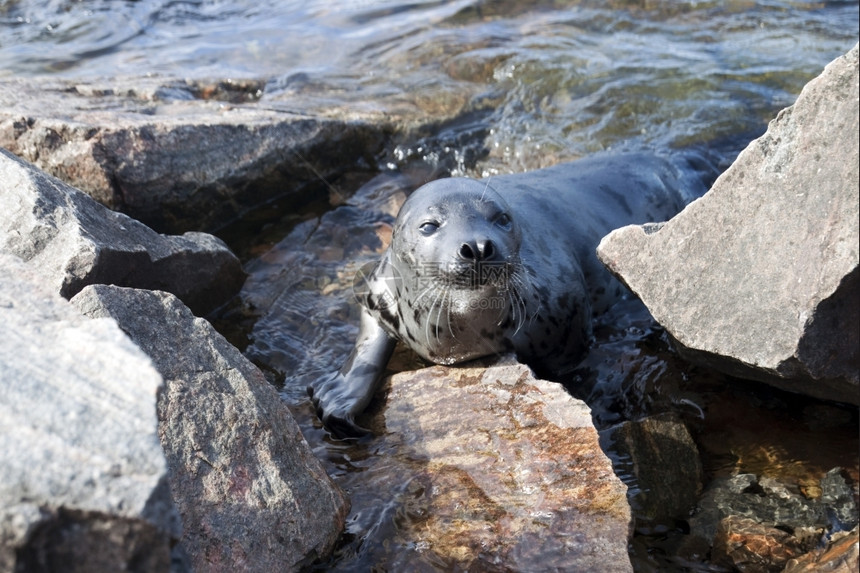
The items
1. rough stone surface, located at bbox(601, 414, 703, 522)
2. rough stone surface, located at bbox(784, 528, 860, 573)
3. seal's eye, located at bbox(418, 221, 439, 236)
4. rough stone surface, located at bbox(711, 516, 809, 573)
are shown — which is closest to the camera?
rough stone surface, located at bbox(784, 528, 860, 573)

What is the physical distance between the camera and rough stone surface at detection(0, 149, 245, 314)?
12.6 feet

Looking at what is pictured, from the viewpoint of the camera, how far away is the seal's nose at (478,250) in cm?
386

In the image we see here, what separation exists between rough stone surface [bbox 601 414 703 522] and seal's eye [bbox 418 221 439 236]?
47.7 inches

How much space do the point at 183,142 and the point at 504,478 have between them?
3554 mm

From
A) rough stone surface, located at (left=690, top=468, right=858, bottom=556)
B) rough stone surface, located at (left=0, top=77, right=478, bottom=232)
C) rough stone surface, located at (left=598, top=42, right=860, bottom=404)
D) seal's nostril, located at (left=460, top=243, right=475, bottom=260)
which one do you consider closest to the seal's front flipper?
seal's nostril, located at (left=460, top=243, right=475, bottom=260)

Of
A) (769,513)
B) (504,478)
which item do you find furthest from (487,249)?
(769,513)

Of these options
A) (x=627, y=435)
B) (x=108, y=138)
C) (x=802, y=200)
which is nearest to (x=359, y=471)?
(x=627, y=435)

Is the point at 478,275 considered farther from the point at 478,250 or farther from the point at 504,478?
the point at 504,478

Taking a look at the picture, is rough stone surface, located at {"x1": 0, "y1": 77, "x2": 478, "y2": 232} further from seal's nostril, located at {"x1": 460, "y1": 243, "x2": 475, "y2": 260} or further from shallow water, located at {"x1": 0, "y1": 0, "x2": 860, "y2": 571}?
seal's nostril, located at {"x1": 460, "y1": 243, "x2": 475, "y2": 260}

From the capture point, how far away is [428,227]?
422 cm

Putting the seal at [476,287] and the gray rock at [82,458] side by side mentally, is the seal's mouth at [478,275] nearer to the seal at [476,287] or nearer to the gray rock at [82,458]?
the seal at [476,287]

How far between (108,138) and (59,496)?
4.17 meters

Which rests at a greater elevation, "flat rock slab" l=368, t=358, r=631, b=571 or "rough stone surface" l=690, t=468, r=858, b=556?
"flat rock slab" l=368, t=358, r=631, b=571

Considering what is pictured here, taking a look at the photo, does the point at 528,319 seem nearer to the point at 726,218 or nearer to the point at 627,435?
the point at 627,435
